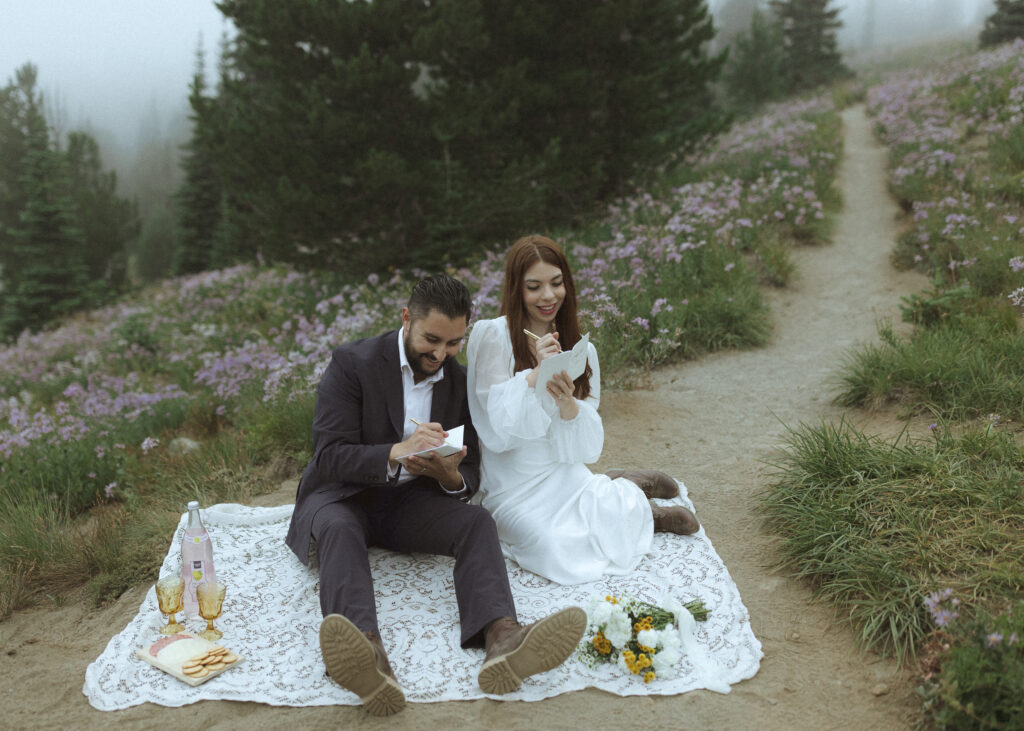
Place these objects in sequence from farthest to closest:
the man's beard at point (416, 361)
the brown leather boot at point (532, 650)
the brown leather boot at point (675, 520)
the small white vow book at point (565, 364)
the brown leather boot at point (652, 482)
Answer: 1. the brown leather boot at point (652, 482)
2. the brown leather boot at point (675, 520)
3. the man's beard at point (416, 361)
4. the small white vow book at point (565, 364)
5. the brown leather boot at point (532, 650)

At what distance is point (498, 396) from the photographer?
3732 millimetres

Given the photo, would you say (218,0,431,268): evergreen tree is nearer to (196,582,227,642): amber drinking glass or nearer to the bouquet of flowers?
(196,582,227,642): amber drinking glass

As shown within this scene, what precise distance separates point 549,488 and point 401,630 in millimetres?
1060

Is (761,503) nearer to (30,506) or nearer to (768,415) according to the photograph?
(768,415)

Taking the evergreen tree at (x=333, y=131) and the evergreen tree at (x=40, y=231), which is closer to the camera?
the evergreen tree at (x=333, y=131)

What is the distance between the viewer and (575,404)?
374 centimetres

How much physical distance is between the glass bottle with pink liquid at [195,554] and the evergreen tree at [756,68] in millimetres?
28388

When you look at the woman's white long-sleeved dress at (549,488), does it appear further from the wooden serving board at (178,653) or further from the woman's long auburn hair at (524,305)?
the wooden serving board at (178,653)

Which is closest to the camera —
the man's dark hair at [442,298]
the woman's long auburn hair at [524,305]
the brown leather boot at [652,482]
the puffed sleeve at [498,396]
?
the man's dark hair at [442,298]

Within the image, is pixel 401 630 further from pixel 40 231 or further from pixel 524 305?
pixel 40 231

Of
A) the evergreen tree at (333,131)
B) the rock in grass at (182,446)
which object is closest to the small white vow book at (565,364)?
the rock in grass at (182,446)

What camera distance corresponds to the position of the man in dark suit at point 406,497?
9.21 feet

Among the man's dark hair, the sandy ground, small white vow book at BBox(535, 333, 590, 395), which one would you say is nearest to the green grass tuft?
the sandy ground

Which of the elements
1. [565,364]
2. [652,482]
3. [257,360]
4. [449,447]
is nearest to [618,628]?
[449,447]
